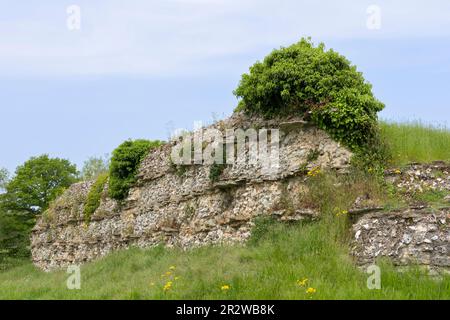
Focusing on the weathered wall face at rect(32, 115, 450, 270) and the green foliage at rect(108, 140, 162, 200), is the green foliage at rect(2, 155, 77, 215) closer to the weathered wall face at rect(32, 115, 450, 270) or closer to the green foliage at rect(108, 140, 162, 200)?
the weathered wall face at rect(32, 115, 450, 270)

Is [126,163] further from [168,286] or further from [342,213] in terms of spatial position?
[342,213]

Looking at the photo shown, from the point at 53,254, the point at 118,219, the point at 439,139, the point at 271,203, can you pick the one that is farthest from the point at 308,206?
the point at 53,254

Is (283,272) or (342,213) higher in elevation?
(342,213)

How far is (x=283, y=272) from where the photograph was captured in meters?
10.9

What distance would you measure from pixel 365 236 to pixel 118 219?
48.2ft

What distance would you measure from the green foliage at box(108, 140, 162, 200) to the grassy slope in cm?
728

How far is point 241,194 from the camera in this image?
15742 millimetres

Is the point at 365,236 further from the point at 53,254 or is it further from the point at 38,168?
the point at 38,168

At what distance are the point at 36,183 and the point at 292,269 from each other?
123 ft

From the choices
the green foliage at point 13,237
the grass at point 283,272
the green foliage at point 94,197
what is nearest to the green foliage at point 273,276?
the grass at point 283,272

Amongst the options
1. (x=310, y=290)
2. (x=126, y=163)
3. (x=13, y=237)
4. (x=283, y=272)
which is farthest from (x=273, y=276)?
(x=13, y=237)

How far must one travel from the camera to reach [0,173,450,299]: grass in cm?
974

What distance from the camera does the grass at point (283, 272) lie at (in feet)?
32.0

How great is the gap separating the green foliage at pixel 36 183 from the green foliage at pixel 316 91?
31196 millimetres
